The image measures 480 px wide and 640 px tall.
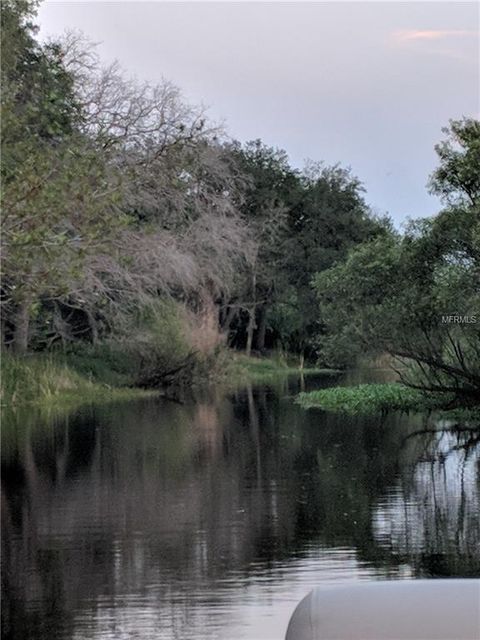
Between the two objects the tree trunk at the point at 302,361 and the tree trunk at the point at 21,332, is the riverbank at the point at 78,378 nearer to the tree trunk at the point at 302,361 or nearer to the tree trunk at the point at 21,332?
the tree trunk at the point at 21,332

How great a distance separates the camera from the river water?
27.3ft

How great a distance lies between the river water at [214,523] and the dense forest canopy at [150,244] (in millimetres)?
2695

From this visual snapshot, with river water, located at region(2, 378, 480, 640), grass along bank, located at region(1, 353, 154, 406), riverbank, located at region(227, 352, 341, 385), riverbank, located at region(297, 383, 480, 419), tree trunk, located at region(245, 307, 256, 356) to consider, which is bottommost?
river water, located at region(2, 378, 480, 640)

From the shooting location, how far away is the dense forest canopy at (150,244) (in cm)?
1680

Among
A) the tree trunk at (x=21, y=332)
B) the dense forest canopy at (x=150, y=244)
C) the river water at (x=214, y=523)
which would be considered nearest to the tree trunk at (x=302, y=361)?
the dense forest canopy at (x=150, y=244)

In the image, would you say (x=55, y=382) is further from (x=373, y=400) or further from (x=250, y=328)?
(x=250, y=328)

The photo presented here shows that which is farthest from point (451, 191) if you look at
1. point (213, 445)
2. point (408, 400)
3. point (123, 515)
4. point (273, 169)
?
point (273, 169)

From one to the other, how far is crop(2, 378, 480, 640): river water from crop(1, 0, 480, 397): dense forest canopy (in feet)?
8.84

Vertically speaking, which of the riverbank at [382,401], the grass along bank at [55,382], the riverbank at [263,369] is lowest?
the riverbank at [382,401]

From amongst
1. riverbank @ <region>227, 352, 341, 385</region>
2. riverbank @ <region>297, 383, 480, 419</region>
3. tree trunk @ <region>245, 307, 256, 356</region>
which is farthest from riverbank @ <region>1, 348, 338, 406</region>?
tree trunk @ <region>245, 307, 256, 356</region>

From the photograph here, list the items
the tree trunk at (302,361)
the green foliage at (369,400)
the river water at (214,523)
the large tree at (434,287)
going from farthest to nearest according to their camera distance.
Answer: the tree trunk at (302,361) < the green foliage at (369,400) < the large tree at (434,287) < the river water at (214,523)

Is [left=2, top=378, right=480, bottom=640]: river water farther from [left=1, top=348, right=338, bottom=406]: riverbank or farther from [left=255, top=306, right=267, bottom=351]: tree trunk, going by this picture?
[left=255, top=306, right=267, bottom=351]: tree trunk

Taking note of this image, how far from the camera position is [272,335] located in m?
64.7

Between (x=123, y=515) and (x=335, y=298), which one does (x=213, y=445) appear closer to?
(x=123, y=515)
